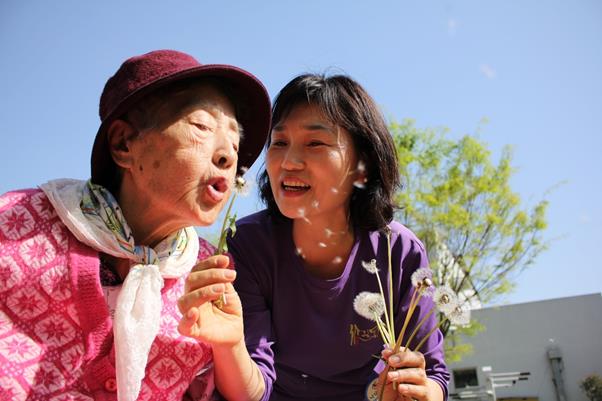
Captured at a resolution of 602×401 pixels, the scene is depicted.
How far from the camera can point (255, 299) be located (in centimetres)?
266

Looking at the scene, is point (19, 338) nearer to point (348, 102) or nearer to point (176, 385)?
point (176, 385)

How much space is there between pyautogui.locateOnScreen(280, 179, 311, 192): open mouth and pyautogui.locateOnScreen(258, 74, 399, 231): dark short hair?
0.31 meters

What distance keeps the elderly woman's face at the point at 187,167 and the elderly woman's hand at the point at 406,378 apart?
0.82 m

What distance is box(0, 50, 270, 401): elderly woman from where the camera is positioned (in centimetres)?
166

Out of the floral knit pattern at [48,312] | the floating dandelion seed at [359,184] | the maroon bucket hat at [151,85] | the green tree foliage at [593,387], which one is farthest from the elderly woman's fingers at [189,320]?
the green tree foliage at [593,387]

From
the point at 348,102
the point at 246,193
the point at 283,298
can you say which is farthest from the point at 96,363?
the point at 348,102

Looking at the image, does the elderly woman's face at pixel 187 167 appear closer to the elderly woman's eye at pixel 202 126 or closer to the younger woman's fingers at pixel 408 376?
the elderly woman's eye at pixel 202 126

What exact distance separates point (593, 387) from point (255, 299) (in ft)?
70.7

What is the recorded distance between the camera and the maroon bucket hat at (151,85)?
5.99 feet

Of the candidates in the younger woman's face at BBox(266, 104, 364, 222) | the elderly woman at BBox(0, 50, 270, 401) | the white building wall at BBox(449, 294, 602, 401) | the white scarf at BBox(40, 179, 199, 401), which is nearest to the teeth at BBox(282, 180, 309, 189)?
the younger woman's face at BBox(266, 104, 364, 222)

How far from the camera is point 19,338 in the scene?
5.38ft

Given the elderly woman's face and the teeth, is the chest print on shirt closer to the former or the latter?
the teeth

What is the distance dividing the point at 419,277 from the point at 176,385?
1.09 meters


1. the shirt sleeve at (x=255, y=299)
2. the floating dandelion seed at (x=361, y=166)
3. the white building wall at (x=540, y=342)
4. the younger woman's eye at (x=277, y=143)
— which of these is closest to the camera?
the shirt sleeve at (x=255, y=299)
